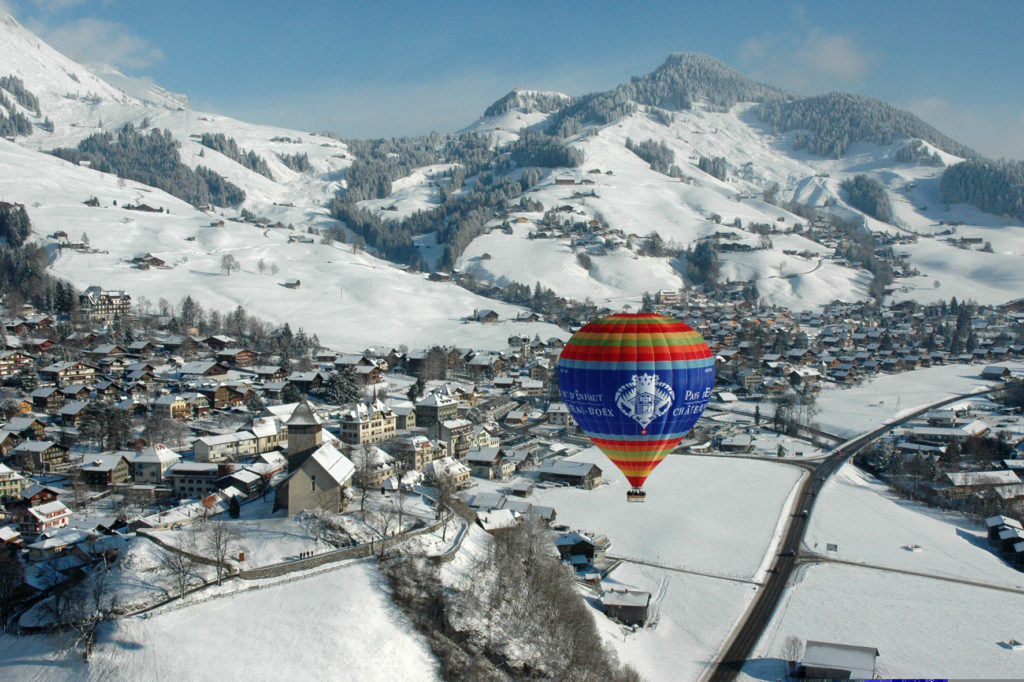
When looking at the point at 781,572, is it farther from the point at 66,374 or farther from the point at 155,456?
the point at 66,374

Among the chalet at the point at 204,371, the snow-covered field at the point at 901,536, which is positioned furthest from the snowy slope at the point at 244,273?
the snow-covered field at the point at 901,536

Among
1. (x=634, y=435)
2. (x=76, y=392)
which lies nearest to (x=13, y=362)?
(x=76, y=392)

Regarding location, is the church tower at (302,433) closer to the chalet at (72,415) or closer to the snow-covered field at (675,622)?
the snow-covered field at (675,622)

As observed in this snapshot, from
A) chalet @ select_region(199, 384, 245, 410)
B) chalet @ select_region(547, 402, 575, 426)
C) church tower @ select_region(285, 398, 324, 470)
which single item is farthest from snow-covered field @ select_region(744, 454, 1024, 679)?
chalet @ select_region(199, 384, 245, 410)

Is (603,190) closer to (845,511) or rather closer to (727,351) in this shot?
(727,351)

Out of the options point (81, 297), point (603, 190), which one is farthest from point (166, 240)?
point (603, 190)
